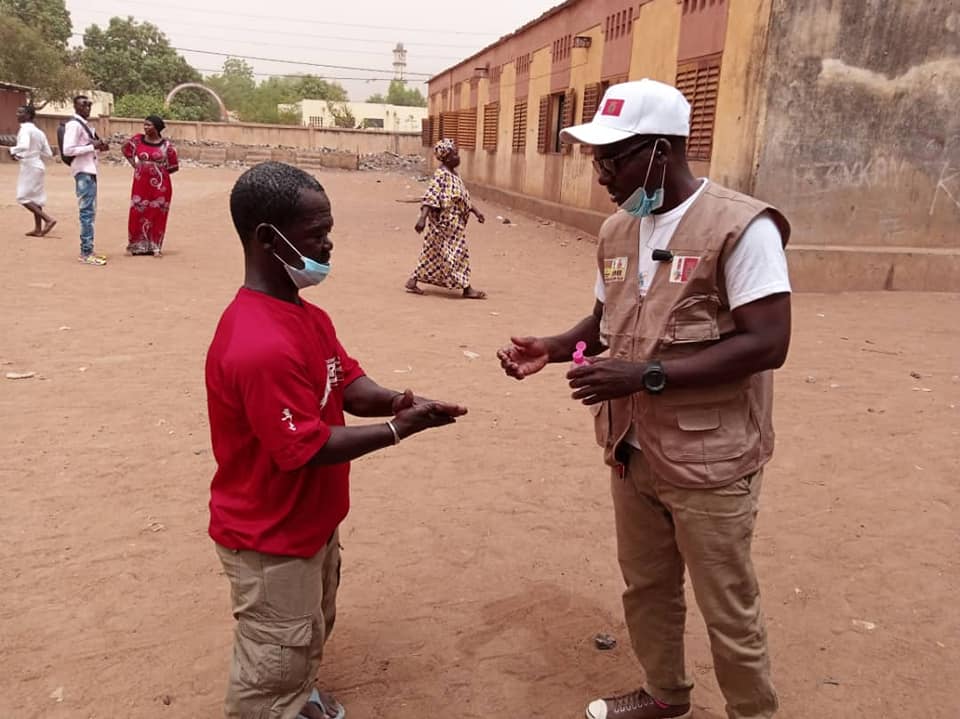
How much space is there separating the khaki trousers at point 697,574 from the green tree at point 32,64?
43.8 metres

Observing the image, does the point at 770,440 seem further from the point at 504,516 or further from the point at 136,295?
the point at 136,295

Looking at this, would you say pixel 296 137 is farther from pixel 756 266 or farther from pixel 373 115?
pixel 756 266

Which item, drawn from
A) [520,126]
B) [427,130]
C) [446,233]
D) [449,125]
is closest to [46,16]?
[427,130]

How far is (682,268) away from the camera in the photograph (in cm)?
197

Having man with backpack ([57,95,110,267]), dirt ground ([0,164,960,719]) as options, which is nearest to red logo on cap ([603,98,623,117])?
dirt ground ([0,164,960,719])

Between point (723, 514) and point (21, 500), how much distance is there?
3.28 metres

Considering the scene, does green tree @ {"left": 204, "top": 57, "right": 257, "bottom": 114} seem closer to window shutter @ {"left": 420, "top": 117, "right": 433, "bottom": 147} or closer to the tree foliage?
the tree foliage

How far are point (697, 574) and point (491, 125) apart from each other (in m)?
21.8

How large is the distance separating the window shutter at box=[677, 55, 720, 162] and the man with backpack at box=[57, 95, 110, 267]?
7386 millimetres

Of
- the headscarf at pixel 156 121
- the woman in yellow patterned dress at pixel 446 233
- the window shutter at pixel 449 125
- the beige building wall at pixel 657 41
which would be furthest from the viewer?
the window shutter at pixel 449 125

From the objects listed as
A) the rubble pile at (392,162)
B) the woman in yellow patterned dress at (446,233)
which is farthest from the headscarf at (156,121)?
the rubble pile at (392,162)

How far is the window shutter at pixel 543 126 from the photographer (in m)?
17.3

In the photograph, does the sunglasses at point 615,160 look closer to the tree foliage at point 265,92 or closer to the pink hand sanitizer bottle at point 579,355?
the pink hand sanitizer bottle at point 579,355

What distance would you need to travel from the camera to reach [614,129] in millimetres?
1982
